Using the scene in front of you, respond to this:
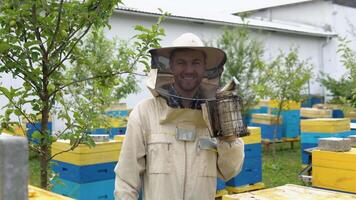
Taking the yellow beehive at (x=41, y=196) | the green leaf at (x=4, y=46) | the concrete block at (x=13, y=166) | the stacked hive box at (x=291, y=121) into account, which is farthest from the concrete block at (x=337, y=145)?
the stacked hive box at (x=291, y=121)

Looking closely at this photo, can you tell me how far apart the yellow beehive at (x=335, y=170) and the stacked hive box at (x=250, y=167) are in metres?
1.31

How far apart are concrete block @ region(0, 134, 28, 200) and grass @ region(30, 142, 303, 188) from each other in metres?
4.53

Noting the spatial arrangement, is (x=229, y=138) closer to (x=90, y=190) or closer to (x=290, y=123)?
(x=90, y=190)

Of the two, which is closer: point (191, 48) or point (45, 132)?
point (191, 48)

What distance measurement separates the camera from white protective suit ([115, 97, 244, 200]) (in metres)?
1.84

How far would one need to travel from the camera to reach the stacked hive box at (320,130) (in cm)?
560

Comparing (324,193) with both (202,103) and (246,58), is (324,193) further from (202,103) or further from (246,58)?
(246,58)

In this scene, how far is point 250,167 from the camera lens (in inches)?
199

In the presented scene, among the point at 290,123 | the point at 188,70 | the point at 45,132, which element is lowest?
the point at 290,123

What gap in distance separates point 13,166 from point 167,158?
4.05 feet

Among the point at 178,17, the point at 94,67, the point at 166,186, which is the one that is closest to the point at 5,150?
the point at 166,186

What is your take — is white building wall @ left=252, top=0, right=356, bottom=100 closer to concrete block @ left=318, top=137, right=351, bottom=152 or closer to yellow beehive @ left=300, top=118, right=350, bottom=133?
yellow beehive @ left=300, top=118, right=350, bottom=133

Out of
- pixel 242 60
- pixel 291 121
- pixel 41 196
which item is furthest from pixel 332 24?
pixel 41 196

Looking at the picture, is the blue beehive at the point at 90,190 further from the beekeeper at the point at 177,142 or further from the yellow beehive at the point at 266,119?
the yellow beehive at the point at 266,119
